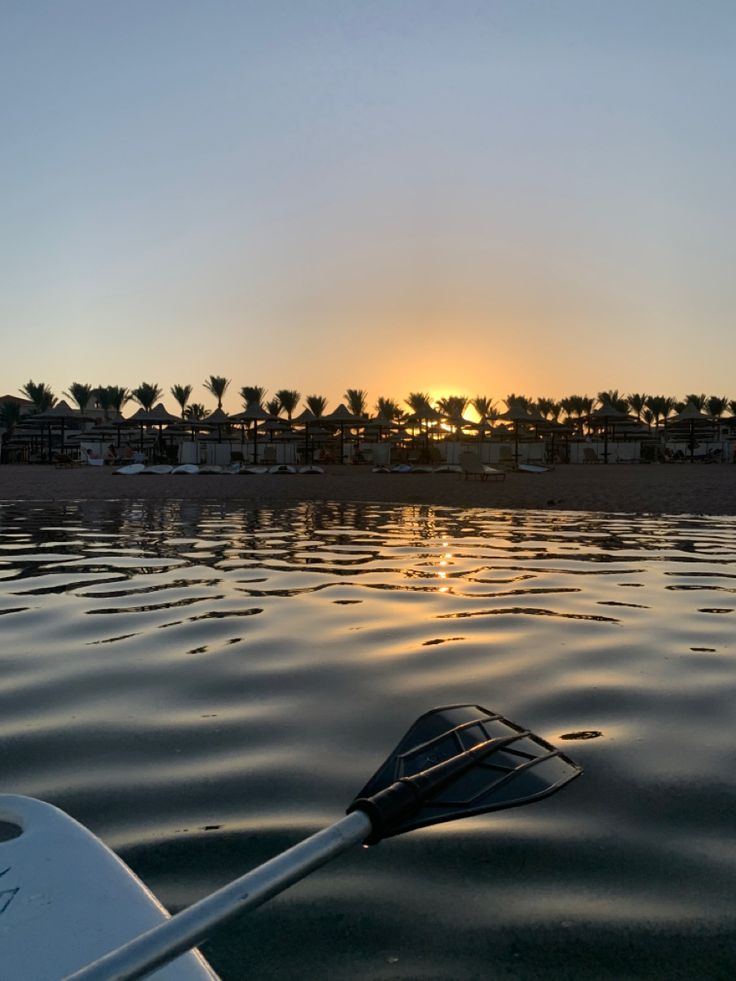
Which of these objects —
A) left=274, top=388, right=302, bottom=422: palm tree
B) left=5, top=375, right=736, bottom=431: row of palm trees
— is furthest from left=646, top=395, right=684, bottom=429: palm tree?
left=274, top=388, right=302, bottom=422: palm tree

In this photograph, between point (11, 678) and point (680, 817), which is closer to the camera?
point (680, 817)

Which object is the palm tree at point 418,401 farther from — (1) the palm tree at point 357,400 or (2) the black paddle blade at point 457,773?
(2) the black paddle blade at point 457,773

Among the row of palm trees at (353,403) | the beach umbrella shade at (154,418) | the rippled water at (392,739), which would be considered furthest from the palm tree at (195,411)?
the rippled water at (392,739)

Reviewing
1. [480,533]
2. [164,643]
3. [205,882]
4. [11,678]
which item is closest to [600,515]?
[480,533]

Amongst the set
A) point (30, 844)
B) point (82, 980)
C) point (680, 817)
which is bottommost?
point (680, 817)

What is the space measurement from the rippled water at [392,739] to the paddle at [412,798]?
30 centimetres

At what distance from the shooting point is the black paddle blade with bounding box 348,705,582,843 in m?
1.27

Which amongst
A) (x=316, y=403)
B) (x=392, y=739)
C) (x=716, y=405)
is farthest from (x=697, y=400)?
(x=392, y=739)

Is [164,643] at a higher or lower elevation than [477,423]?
lower

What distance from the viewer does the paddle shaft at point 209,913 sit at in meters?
0.95

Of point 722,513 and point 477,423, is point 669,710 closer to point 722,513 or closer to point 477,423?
point 722,513

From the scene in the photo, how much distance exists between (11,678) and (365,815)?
2.59 meters

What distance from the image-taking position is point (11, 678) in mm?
3328

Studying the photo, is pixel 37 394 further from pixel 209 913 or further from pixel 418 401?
pixel 209 913
